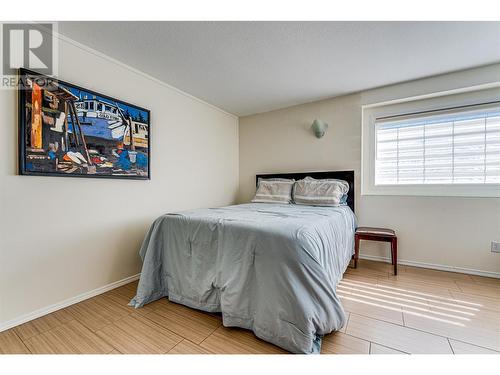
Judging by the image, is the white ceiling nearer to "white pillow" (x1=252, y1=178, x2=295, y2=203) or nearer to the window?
the window

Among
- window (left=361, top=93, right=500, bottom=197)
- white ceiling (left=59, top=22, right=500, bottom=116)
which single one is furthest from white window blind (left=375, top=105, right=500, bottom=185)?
white ceiling (left=59, top=22, right=500, bottom=116)

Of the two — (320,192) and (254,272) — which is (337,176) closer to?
(320,192)

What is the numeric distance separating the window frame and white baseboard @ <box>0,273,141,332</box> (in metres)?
3.07

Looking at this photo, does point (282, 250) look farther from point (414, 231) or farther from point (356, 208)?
point (414, 231)

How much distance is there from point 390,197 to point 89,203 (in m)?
3.31

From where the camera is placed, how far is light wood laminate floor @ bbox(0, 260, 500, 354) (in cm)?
129

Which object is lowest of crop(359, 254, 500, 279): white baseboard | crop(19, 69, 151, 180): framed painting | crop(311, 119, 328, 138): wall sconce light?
crop(359, 254, 500, 279): white baseboard

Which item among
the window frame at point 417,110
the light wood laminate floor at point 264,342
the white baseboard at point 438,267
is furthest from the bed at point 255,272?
the window frame at point 417,110

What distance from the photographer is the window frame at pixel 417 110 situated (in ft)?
7.74

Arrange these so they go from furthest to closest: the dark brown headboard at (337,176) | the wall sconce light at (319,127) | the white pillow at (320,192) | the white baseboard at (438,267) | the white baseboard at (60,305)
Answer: the wall sconce light at (319,127) < the dark brown headboard at (337,176) < the white pillow at (320,192) < the white baseboard at (438,267) < the white baseboard at (60,305)

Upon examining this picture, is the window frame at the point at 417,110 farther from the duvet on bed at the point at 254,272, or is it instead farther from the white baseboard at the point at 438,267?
the duvet on bed at the point at 254,272

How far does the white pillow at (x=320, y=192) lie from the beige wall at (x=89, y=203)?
1.41 meters

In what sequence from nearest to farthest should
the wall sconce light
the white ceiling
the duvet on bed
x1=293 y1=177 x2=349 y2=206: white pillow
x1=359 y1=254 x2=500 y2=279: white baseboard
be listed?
the duvet on bed
the white ceiling
x1=359 y1=254 x2=500 y2=279: white baseboard
x1=293 y1=177 x2=349 y2=206: white pillow
the wall sconce light
